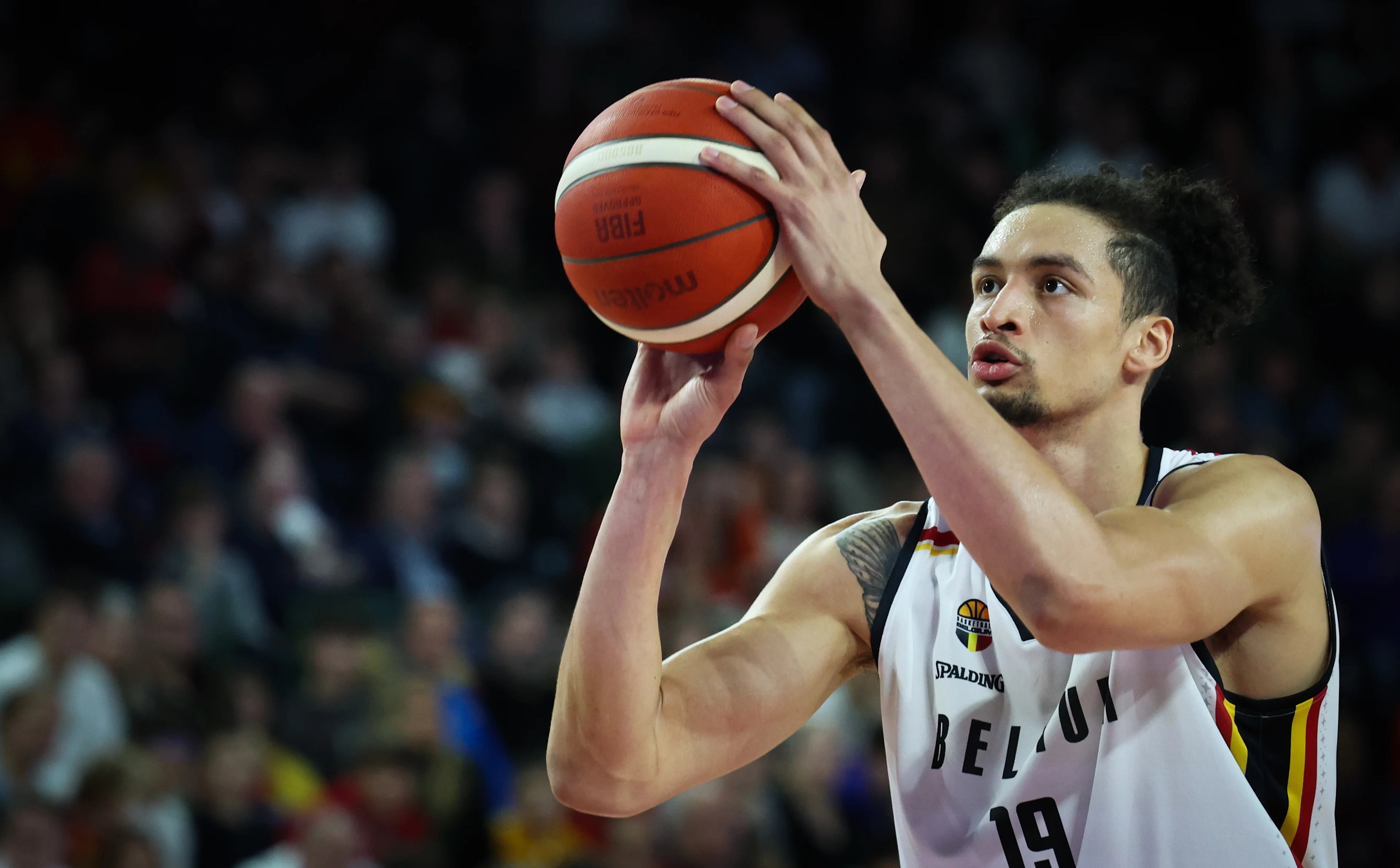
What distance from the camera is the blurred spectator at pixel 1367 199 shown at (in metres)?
9.95

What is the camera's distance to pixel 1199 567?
239 centimetres

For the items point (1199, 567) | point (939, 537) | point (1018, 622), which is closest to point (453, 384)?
point (939, 537)

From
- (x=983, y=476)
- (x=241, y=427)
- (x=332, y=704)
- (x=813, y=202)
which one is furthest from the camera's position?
(x=241, y=427)

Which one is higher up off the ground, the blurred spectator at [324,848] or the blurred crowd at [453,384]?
the blurred crowd at [453,384]

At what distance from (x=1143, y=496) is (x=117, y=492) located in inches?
211

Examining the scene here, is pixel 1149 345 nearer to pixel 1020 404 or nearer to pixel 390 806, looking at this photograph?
pixel 1020 404

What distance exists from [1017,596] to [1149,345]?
3.42 feet

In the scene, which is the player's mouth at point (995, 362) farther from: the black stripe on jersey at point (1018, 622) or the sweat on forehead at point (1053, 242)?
the black stripe on jersey at point (1018, 622)

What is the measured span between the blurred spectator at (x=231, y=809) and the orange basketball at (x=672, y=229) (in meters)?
3.97

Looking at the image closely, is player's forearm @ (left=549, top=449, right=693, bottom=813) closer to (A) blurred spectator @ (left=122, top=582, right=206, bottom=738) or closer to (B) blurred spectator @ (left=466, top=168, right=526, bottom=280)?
(A) blurred spectator @ (left=122, top=582, right=206, bottom=738)

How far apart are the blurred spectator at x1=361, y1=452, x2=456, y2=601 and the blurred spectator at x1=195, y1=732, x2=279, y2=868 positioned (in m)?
1.44

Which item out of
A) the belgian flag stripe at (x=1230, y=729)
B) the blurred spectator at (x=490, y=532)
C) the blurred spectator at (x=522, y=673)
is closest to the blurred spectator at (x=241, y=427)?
the blurred spectator at (x=490, y=532)

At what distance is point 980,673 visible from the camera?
2.85 m

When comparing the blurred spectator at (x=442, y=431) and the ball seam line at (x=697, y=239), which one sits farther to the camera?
the blurred spectator at (x=442, y=431)
